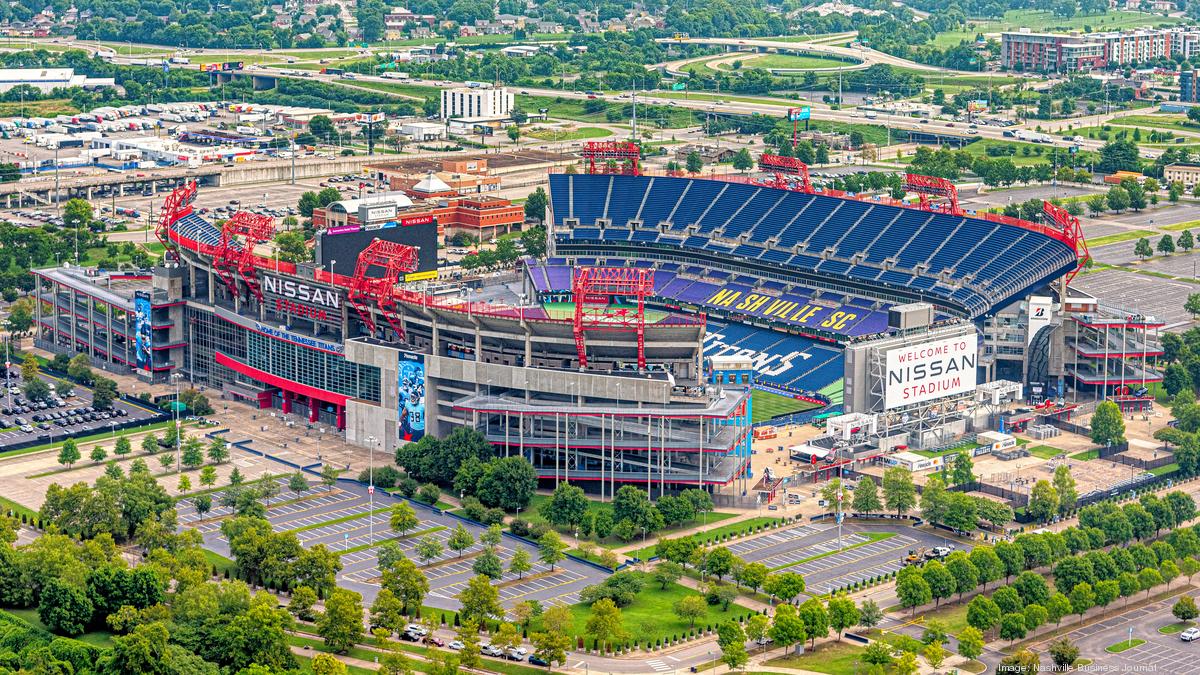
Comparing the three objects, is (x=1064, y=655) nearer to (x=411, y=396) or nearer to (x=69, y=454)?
(x=411, y=396)

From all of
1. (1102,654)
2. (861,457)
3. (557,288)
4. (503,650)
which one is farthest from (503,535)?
(557,288)

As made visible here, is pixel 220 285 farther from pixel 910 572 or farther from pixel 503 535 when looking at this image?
pixel 910 572

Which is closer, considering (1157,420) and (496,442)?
(496,442)

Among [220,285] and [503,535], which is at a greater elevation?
[220,285]

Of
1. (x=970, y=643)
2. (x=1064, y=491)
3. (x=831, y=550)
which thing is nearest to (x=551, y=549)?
(x=831, y=550)

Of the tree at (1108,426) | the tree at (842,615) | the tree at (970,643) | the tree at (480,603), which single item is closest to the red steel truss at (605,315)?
the tree at (480,603)
